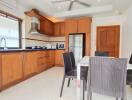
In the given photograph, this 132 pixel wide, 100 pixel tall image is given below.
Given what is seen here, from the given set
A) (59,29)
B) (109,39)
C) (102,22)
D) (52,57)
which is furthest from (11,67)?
(102,22)

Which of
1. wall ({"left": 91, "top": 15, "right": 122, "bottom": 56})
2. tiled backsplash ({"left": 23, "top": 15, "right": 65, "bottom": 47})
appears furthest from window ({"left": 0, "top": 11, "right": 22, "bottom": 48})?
wall ({"left": 91, "top": 15, "right": 122, "bottom": 56})

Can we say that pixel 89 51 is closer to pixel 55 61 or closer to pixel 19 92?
pixel 55 61

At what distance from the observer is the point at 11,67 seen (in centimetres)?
282

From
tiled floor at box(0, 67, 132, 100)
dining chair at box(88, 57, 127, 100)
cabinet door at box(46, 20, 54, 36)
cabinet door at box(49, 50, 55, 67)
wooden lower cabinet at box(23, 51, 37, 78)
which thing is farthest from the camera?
cabinet door at box(46, 20, 54, 36)

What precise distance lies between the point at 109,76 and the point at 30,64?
2785mm

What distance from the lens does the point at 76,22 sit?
5.16 metres

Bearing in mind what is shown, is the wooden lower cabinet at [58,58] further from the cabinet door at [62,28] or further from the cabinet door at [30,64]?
the cabinet door at [30,64]

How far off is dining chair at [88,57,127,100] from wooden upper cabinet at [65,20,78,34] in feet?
12.5

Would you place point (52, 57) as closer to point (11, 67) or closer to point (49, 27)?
point (49, 27)

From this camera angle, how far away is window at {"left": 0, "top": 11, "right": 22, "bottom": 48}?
11.3ft

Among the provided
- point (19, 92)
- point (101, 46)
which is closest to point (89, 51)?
point (101, 46)

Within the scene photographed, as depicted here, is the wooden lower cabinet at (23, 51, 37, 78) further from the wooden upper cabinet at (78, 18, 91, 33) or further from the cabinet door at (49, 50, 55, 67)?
the wooden upper cabinet at (78, 18, 91, 33)

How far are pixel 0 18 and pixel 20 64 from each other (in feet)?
4.91

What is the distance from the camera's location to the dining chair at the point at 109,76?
142 cm
